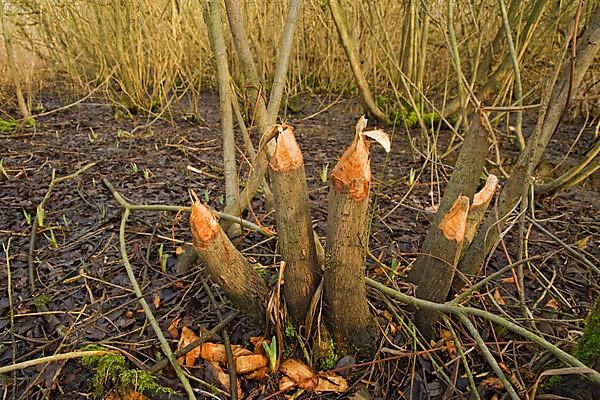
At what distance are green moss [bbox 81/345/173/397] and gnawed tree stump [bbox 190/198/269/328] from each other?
1.11 feet

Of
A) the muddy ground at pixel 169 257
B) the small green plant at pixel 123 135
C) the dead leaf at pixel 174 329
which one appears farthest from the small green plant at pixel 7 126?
the dead leaf at pixel 174 329

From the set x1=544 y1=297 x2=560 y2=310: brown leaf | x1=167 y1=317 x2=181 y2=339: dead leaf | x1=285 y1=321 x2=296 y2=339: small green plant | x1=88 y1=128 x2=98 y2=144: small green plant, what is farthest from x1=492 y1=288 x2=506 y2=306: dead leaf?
x1=88 y1=128 x2=98 y2=144: small green plant

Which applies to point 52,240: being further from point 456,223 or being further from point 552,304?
point 552,304

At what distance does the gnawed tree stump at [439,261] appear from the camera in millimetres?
1210

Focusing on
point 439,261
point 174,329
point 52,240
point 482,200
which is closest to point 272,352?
point 174,329

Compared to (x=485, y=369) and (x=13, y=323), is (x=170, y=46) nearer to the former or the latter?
(x=13, y=323)

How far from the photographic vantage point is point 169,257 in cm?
195

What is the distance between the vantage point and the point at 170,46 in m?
4.27

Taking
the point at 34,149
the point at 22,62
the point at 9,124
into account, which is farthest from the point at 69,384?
the point at 22,62

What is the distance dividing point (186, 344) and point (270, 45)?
4.31 meters

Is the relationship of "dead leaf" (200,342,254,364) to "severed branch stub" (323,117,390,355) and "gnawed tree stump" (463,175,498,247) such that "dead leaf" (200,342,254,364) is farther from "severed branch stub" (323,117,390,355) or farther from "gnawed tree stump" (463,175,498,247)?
"gnawed tree stump" (463,175,498,247)

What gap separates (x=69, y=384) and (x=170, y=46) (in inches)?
142

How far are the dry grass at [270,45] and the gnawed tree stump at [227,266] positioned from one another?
2662mm

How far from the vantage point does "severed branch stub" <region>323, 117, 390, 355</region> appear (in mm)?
1048
